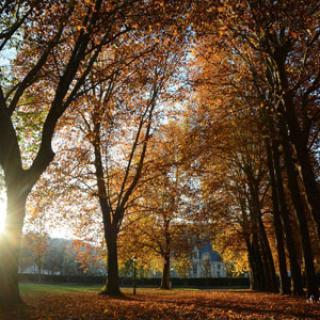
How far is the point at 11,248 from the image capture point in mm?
10211

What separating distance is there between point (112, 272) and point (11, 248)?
11.3 metres

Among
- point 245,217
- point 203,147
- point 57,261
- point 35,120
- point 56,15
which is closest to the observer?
point 56,15

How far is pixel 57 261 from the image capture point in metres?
98.1

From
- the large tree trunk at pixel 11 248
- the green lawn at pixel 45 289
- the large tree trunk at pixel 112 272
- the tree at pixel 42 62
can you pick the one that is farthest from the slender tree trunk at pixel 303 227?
the green lawn at pixel 45 289

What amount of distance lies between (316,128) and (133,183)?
10563mm

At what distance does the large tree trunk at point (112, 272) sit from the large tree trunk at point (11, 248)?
1056cm

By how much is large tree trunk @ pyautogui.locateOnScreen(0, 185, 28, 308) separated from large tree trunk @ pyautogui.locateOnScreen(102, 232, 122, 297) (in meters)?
10.6

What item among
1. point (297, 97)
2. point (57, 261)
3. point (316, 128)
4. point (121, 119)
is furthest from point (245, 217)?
point (57, 261)

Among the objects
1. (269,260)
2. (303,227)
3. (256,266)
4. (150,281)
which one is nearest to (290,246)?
(303,227)

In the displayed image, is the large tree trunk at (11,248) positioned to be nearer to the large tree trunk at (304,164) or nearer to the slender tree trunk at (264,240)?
the large tree trunk at (304,164)

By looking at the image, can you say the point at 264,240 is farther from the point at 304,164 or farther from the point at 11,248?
the point at 11,248

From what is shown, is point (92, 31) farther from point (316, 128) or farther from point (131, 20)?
point (316, 128)

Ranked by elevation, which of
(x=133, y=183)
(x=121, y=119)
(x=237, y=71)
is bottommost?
(x=133, y=183)

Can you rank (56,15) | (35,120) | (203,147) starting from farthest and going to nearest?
(203,147), (35,120), (56,15)
